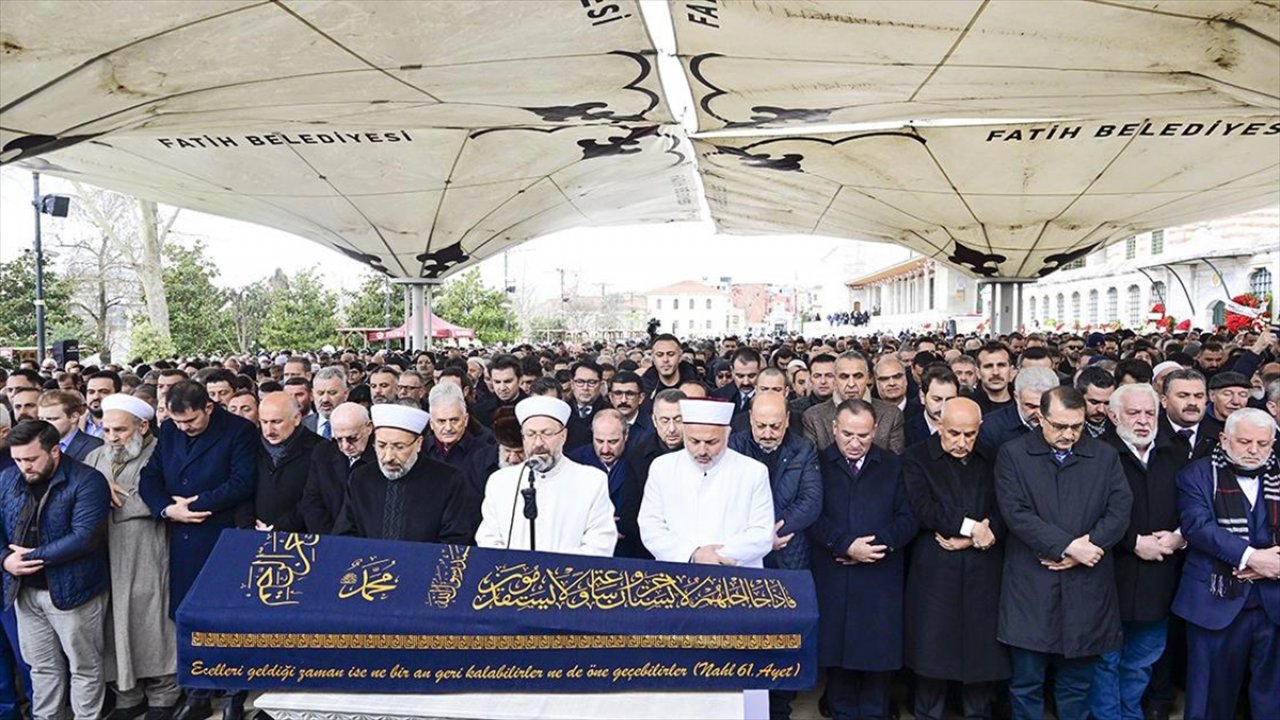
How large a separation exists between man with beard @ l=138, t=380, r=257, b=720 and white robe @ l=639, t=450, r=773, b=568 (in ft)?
7.30

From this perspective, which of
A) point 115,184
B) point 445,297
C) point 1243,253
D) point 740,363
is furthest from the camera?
point 445,297

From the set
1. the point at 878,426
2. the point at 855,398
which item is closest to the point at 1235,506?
the point at 878,426

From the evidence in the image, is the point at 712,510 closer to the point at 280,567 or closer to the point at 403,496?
the point at 403,496

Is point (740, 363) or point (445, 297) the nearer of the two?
point (740, 363)

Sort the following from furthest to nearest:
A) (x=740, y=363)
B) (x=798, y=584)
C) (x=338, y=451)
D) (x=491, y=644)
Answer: (x=740, y=363)
(x=338, y=451)
(x=798, y=584)
(x=491, y=644)

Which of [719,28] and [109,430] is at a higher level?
[719,28]

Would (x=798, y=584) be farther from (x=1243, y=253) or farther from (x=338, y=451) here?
(x=1243, y=253)

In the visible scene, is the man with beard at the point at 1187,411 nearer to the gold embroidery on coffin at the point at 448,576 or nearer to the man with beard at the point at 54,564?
the gold embroidery on coffin at the point at 448,576

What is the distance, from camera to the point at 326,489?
13.9 feet

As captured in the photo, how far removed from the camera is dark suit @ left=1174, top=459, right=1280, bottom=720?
3.79m

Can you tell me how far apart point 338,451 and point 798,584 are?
8.31 ft

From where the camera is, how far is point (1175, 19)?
6773 millimetres

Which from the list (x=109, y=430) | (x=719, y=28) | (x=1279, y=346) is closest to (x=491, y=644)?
(x=109, y=430)

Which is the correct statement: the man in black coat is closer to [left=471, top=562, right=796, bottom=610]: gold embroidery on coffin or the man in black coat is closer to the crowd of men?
the crowd of men
